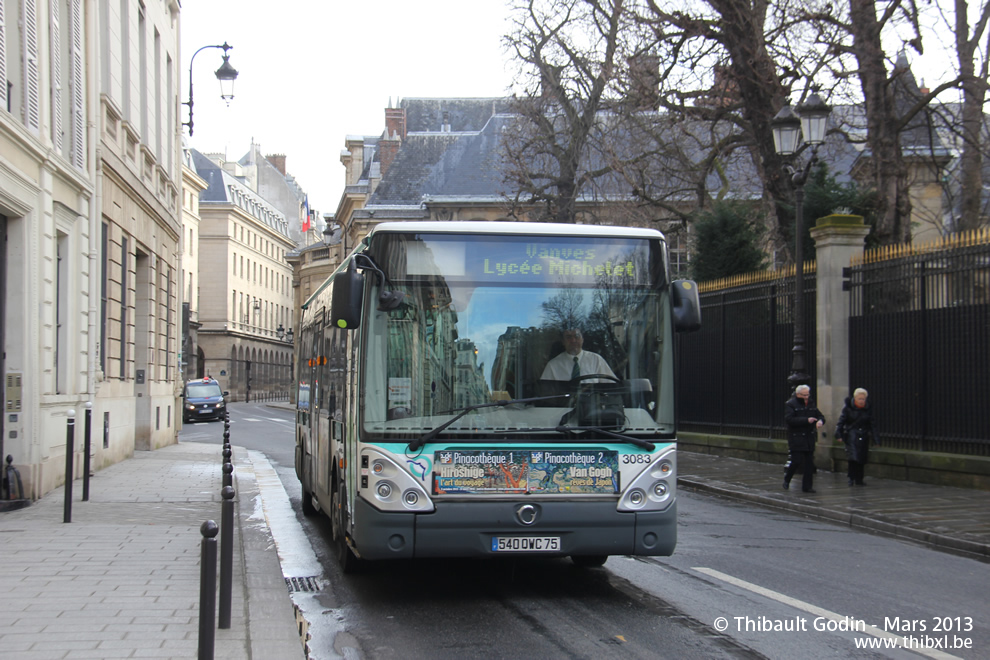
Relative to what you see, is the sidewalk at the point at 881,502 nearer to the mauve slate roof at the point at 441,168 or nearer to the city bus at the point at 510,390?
the city bus at the point at 510,390

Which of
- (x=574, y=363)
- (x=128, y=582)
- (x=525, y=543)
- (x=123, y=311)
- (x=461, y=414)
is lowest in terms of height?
(x=128, y=582)

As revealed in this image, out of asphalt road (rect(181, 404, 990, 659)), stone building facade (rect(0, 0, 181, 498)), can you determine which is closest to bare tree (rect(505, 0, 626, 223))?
stone building facade (rect(0, 0, 181, 498))

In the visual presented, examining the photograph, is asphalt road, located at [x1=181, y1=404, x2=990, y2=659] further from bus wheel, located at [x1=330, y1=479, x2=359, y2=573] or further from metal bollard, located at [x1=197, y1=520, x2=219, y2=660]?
metal bollard, located at [x1=197, y1=520, x2=219, y2=660]

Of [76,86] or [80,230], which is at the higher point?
[76,86]

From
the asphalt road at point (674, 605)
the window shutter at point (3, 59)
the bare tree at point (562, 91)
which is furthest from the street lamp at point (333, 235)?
the asphalt road at point (674, 605)

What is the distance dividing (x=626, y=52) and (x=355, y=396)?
1871 cm

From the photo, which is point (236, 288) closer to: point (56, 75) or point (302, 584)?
point (56, 75)

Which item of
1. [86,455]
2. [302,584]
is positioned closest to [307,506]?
[86,455]

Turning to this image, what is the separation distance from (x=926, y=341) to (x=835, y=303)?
2368 mm

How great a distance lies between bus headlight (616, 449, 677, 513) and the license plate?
53 cm

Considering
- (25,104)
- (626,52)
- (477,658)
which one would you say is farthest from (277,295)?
(477,658)

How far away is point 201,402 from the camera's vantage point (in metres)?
45.7

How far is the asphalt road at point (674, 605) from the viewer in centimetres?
607

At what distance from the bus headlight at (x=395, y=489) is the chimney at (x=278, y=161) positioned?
398ft
